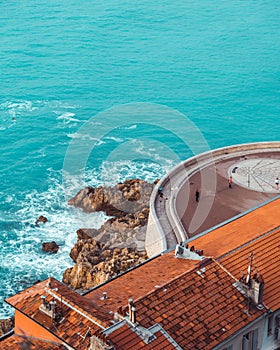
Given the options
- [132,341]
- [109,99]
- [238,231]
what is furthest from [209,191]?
[109,99]

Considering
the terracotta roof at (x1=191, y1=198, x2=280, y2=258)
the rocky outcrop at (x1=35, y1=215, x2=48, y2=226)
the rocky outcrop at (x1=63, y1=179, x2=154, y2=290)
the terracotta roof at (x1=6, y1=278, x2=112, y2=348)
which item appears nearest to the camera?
the terracotta roof at (x1=6, y1=278, x2=112, y2=348)

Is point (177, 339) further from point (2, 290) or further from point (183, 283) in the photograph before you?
point (2, 290)

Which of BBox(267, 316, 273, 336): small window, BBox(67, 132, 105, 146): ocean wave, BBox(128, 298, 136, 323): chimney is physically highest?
BBox(67, 132, 105, 146): ocean wave

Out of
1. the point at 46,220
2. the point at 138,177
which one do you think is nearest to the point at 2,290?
the point at 46,220

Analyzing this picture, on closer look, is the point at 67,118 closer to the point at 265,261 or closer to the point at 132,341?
the point at 265,261

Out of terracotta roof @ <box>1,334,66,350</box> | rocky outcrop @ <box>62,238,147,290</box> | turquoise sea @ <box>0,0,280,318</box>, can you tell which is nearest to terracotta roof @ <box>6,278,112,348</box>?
terracotta roof @ <box>1,334,66,350</box>

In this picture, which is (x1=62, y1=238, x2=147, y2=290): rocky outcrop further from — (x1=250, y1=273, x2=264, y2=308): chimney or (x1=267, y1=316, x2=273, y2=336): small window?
(x1=250, y1=273, x2=264, y2=308): chimney
